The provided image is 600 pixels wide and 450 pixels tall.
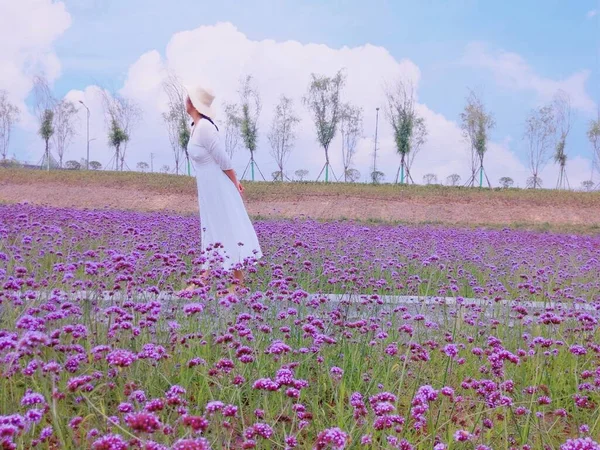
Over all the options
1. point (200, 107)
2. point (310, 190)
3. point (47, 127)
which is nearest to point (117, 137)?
point (47, 127)

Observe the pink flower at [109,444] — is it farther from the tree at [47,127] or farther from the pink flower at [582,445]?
the tree at [47,127]

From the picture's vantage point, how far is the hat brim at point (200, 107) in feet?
19.0

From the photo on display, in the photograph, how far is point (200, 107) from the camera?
19.2 feet

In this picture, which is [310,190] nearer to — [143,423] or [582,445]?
[582,445]

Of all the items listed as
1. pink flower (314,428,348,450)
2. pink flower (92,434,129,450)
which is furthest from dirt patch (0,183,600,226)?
pink flower (92,434,129,450)

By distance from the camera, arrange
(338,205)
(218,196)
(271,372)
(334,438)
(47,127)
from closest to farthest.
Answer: (334,438)
(271,372)
(218,196)
(338,205)
(47,127)

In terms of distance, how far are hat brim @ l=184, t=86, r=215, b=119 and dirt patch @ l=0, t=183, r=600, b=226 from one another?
1756cm

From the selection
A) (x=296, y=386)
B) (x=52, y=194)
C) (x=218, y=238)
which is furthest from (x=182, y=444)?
(x=52, y=194)

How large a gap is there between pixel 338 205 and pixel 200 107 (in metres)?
19.8

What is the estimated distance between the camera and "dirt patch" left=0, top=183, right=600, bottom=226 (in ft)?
79.2

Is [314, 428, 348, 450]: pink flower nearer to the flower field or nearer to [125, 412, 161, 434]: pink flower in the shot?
the flower field

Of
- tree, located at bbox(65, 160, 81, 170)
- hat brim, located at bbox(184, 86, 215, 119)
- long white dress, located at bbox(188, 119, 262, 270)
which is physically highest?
tree, located at bbox(65, 160, 81, 170)

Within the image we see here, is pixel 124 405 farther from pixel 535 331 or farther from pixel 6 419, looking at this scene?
pixel 535 331

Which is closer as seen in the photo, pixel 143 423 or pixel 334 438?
pixel 143 423
